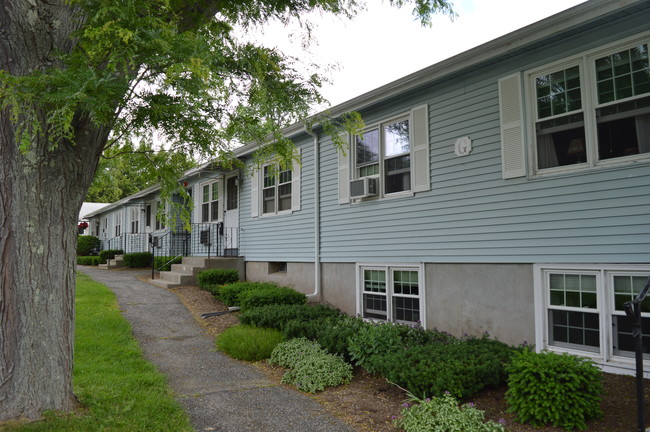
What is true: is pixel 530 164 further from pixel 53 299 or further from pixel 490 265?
pixel 53 299

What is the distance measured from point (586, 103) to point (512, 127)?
0.98 m

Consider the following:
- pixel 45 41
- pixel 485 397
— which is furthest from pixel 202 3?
pixel 485 397

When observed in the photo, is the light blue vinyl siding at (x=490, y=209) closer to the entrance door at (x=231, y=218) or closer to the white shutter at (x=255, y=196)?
the white shutter at (x=255, y=196)

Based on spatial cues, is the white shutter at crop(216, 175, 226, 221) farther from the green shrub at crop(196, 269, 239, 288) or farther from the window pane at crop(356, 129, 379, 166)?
the window pane at crop(356, 129, 379, 166)

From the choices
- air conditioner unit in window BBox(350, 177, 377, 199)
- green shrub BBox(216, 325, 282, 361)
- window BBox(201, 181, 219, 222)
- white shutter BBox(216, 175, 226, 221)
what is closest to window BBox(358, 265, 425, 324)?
air conditioner unit in window BBox(350, 177, 377, 199)

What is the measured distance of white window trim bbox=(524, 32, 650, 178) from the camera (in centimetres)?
555

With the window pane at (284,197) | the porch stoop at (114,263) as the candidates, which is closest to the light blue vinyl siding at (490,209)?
the window pane at (284,197)

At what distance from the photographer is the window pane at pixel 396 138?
28.2 feet

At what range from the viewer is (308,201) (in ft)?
35.9

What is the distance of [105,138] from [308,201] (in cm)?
637

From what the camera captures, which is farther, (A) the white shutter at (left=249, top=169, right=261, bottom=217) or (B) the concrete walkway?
(A) the white shutter at (left=249, top=169, right=261, bottom=217)

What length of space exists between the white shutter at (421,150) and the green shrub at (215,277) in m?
6.12

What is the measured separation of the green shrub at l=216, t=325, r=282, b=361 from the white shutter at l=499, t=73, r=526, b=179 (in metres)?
4.32

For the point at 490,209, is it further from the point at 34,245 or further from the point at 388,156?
the point at 34,245
